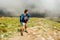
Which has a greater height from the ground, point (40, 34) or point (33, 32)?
point (33, 32)

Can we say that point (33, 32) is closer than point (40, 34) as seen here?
No

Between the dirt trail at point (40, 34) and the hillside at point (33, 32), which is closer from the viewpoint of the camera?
the hillside at point (33, 32)

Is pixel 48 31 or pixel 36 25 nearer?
pixel 48 31

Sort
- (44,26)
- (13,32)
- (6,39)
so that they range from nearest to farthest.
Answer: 1. (6,39)
2. (13,32)
3. (44,26)

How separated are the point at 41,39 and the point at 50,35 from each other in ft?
7.45

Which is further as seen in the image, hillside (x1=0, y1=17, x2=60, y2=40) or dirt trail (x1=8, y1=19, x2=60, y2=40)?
dirt trail (x1=8, y1=19, x2=60, y2=40)

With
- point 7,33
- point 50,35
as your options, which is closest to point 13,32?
point 7,33

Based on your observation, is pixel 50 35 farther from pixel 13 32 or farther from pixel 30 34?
pixel 13 32

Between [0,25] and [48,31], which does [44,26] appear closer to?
[48,31]

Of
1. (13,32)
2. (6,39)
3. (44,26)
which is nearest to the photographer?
(6,39)

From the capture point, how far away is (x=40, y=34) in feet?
91.4

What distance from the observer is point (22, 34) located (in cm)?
2648

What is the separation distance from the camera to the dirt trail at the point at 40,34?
2627 centimetres

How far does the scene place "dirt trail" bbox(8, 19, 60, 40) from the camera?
26.3m
